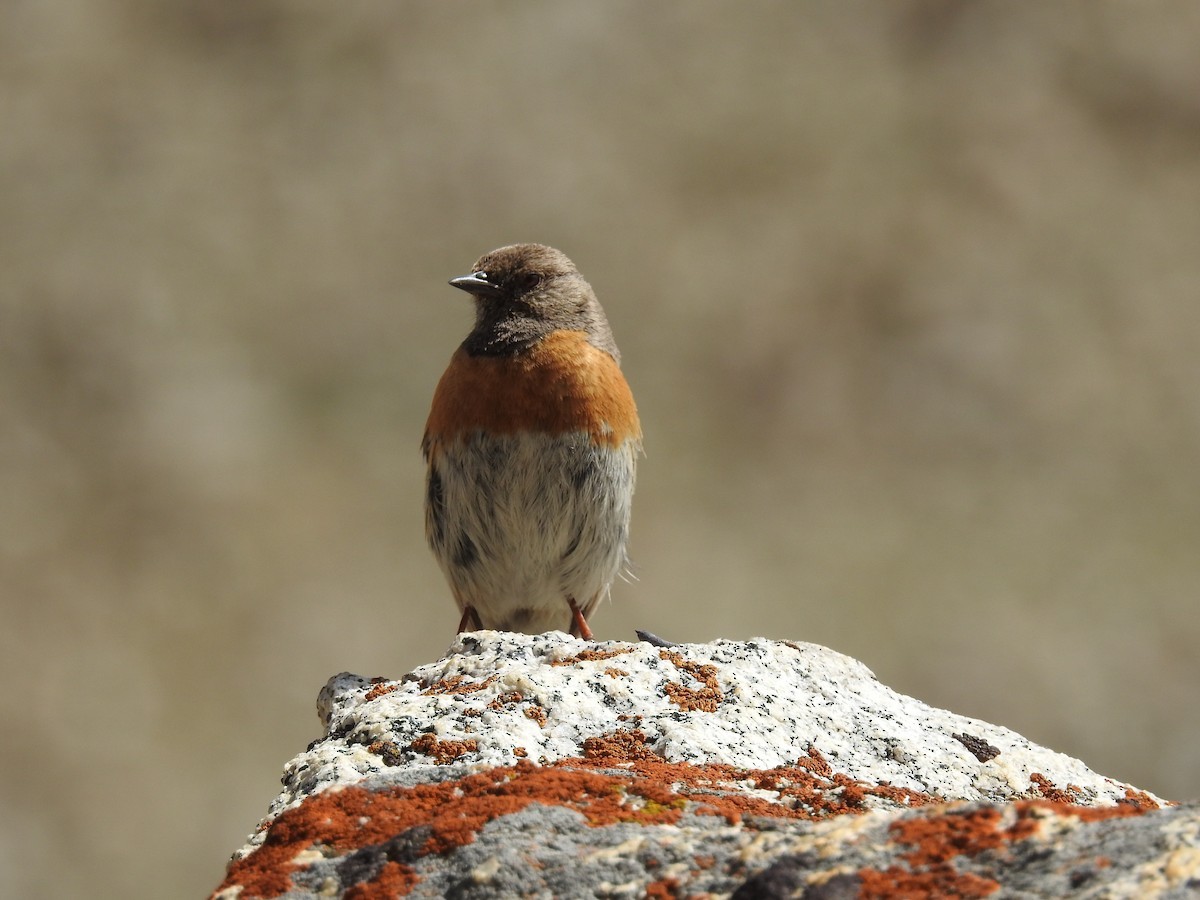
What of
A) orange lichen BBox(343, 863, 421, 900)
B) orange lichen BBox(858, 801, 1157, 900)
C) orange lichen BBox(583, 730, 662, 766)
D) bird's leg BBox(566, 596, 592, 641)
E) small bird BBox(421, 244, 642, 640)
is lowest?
Answer: orange lichen BBox(858, 801, 1157, 900)

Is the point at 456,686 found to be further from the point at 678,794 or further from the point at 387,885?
the point at 387,885

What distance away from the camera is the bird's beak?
7.25 meters

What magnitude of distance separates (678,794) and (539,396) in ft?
13.2

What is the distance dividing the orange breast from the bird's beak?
478 millimetres

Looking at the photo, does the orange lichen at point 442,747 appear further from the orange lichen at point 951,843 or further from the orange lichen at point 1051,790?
the orange lichen at point 1051,790

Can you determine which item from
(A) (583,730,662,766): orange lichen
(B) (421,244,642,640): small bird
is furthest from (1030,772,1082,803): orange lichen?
(B) (421,244,642,640): small bird

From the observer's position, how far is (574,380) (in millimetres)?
6781

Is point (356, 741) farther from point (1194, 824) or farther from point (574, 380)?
point (574, 380)

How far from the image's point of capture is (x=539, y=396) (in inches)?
265

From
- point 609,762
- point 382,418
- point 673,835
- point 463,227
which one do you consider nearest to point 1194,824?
point 673,835

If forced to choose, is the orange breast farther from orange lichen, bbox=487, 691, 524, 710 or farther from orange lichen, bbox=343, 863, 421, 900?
orange lichen, bbox=343, 863, 421, 900

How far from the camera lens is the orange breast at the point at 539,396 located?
6715 mm

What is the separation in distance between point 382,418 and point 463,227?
12.0ft

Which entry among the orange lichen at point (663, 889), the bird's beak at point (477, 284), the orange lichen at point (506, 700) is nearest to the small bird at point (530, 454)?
the bird's beak at point (477, 284)
